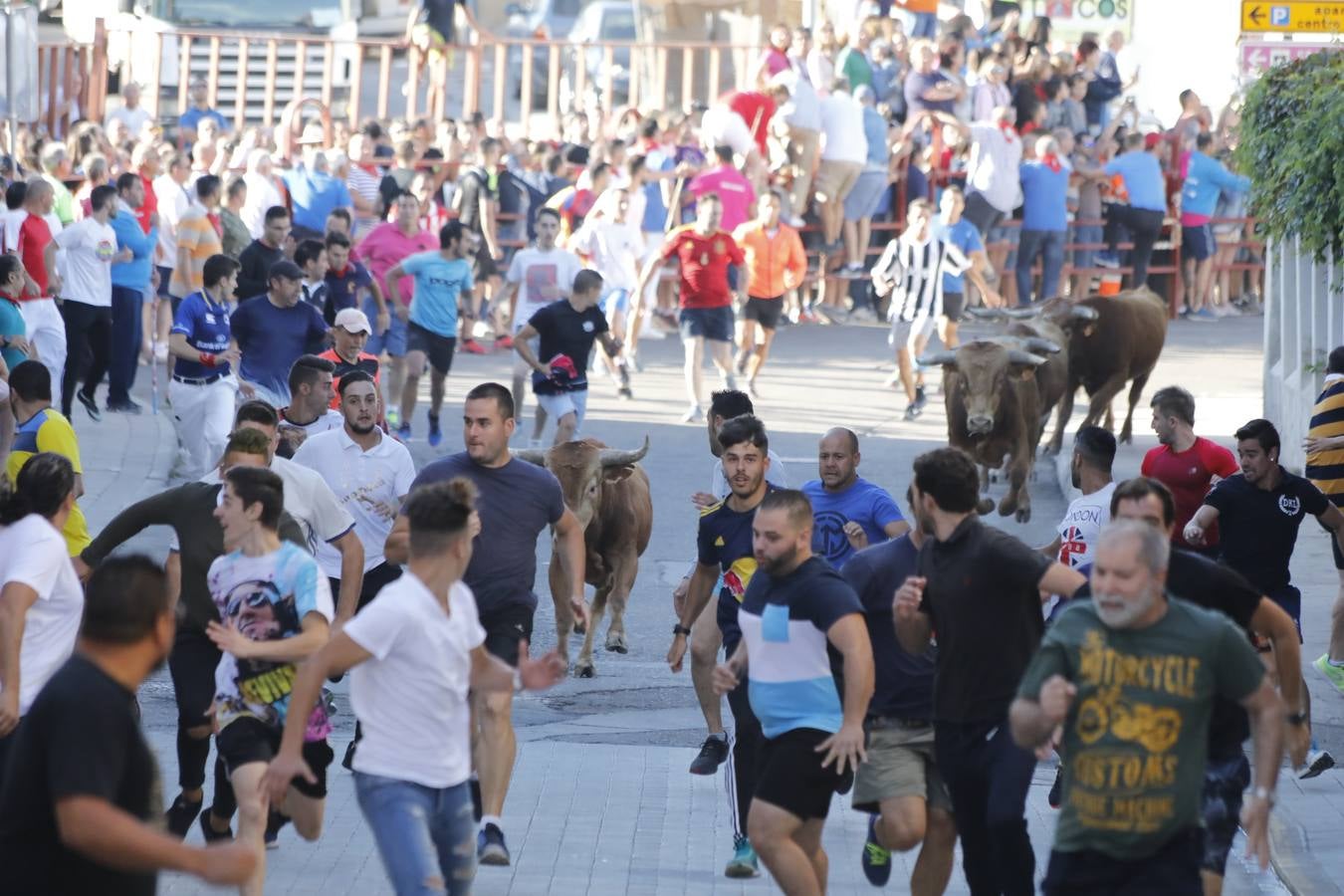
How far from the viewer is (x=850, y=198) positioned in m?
27.7

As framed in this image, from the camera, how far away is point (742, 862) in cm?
851

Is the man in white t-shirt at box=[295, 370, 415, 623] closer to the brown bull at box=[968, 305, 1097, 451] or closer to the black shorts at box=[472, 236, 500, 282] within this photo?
the brown bull at box=[968, 305, 1097, 451]

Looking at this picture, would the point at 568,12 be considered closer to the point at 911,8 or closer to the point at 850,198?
the point at 911,8

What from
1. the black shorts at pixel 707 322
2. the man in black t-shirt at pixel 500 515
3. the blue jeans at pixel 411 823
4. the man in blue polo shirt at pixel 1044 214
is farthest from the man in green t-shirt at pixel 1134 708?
the man in blue polo shirt at pixel 1044 214

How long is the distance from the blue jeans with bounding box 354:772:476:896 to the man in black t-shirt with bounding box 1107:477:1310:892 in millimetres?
2087

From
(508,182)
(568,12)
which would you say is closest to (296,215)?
(508,182)

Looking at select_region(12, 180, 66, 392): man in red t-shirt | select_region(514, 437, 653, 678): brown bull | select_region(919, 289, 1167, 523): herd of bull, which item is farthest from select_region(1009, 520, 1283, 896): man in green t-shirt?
select_region(12, 180, 66, 392): man in red t-shirt

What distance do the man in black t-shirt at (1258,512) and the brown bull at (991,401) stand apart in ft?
23.5

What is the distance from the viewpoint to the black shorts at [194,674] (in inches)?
318

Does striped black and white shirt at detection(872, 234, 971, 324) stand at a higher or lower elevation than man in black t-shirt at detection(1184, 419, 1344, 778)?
higher

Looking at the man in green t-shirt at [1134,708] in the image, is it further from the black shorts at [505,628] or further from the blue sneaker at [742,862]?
the black shorts at [505,628]

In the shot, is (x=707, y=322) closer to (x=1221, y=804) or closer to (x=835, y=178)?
(x=835, y=178)

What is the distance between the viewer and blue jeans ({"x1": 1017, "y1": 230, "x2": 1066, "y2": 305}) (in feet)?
91.1

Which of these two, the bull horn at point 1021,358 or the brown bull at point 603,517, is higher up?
the bull horn at point 1021,358
